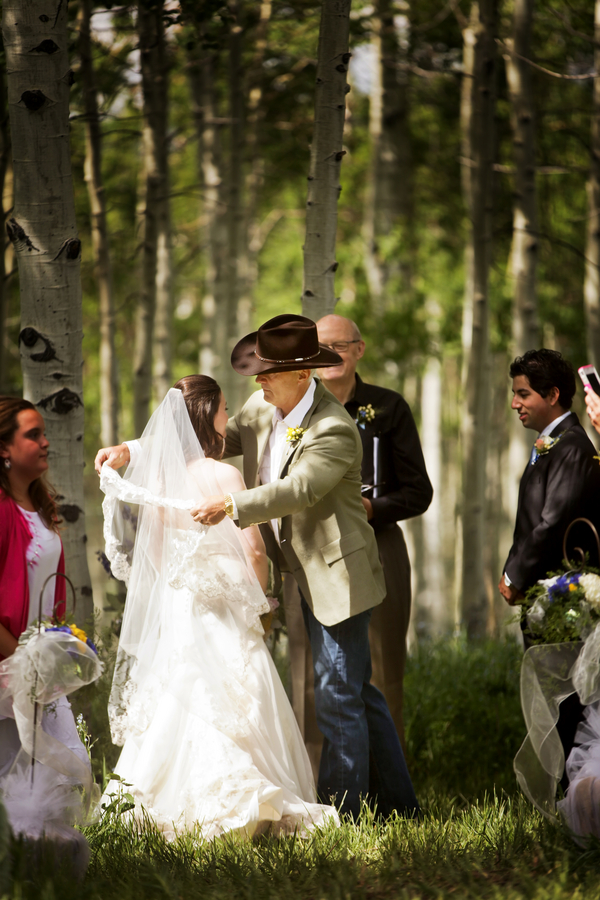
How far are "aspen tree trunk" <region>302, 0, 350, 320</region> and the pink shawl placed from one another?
2610 millimetres

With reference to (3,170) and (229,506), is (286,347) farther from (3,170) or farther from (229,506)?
(3,170)

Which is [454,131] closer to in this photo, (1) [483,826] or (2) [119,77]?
(2) [119,77]

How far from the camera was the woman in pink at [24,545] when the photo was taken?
11.2ft

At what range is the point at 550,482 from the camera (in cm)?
434

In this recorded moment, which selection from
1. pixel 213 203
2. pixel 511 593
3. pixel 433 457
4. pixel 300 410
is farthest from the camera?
pixel 433 457

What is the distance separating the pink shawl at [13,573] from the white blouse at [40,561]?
0.14ft

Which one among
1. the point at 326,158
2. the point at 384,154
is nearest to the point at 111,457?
the point at 326,158

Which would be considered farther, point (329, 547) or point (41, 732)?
point (329, 547)

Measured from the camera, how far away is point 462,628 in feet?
29.4

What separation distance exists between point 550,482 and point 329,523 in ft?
3.85

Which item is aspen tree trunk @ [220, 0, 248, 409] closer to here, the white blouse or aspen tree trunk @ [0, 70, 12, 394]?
aspen tree trunk @ [0, 70, 12, 394]

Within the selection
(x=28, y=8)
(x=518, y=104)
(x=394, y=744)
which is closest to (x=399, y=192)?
(x=518, y=104)

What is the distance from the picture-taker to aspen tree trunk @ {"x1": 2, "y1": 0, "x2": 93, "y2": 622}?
451 centimetres

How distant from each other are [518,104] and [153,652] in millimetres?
6931
